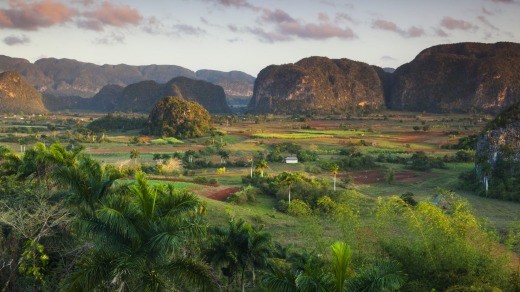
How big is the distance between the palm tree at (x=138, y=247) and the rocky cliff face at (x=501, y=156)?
41.7 metres

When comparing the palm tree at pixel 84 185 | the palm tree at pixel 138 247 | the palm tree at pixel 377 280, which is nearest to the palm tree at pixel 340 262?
the palm tree at pixel 377 280

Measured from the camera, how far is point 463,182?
4972cm

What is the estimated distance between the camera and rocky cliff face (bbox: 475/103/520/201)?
44.6 meters

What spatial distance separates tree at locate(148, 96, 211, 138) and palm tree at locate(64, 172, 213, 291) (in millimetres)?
92870

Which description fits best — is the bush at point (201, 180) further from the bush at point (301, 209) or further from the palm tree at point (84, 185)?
the palm tree at point (84, 185)

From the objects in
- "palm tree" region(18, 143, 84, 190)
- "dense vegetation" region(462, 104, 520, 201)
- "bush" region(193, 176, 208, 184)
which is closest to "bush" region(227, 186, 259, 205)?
"bush" region(193, 176, 208, 184)

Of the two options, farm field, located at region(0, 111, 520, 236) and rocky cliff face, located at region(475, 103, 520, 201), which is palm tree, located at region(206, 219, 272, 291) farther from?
rocky cliff face, located at region(475, 103, 520, 201)

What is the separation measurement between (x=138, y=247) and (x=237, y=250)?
8035 mm

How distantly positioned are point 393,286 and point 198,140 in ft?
294

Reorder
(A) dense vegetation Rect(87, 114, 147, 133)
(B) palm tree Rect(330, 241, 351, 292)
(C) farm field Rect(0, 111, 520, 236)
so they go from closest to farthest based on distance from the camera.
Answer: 1. (B) palm tree Rect(330, 241, 351, 292)
2. (C) farm field Rect(0, 111, 520, 236)
3. (A) dense vegetation Rect(87, 114, 147, 133)

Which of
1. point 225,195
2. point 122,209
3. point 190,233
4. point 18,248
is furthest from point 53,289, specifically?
point 225,195

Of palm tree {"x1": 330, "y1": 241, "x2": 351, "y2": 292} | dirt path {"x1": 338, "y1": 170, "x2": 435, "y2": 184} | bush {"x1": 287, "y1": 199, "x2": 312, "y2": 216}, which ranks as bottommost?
dirt path {"x1": 338, "y1": 170, "x2": 435, "y2": 184}

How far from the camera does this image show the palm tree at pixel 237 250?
57.2 ft

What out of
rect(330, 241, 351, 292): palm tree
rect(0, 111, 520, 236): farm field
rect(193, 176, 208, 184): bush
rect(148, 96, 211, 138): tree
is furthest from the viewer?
rect(148, 96, 211, 138): tree
